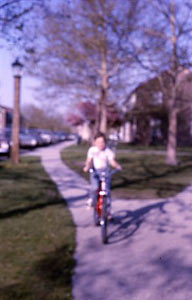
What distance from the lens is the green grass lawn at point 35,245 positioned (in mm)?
5211

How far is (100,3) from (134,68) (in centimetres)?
337

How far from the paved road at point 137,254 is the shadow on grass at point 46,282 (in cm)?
13

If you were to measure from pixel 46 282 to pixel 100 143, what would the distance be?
3.50 m

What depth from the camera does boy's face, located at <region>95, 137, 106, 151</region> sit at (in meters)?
8.42

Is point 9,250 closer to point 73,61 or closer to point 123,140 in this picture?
point 73,61

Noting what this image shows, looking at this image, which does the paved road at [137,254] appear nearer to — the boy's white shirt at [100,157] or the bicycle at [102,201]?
the bicycle at [102,201]

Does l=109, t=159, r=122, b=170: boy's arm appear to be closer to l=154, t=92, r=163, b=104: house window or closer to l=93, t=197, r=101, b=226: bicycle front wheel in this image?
l=93, t=197, r=101, b=226: bicycle front wheel

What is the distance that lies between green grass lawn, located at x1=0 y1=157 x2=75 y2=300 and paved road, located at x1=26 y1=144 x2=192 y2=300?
201 mm

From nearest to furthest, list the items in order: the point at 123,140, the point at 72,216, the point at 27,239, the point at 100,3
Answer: the point at 27,239
the point at 72,216
the point at 100,3
the point at 123,140

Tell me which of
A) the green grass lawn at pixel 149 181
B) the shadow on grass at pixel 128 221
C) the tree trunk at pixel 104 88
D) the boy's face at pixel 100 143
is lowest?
the green grass lawn at pixel 149 181

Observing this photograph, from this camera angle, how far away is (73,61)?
21250 millimetres

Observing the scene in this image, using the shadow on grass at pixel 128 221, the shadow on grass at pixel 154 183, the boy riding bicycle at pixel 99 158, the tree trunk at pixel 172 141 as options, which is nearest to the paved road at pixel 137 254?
the shadow on grass at pixel 128 221

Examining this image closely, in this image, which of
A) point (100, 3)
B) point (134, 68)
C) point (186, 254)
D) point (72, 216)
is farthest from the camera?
point (134, 68)

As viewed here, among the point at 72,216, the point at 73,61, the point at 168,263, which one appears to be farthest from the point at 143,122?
the point at 168,263
